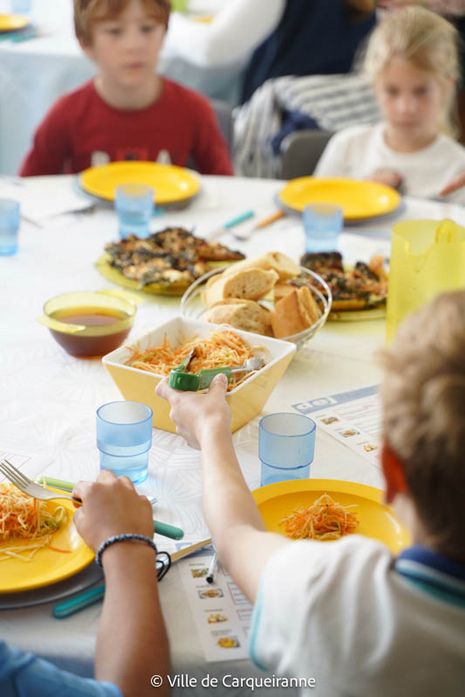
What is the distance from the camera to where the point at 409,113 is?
119 inches

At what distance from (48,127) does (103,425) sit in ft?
6.68

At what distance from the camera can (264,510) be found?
4.08 ft

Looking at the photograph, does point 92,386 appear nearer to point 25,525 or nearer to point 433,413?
point 25,525

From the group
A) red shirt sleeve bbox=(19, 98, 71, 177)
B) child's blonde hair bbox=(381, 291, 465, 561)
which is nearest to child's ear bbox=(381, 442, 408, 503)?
child's blonde hair bbox=(381, 291, 465, 561)

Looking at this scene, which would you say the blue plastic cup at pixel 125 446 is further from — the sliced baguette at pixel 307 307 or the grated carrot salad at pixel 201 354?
the sliced baguette at pixel 307 307

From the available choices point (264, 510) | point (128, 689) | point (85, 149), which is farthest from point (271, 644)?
point (85, 149)

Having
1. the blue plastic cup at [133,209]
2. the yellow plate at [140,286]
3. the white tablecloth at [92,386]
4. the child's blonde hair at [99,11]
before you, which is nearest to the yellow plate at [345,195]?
the white tablecloth at [92,386]

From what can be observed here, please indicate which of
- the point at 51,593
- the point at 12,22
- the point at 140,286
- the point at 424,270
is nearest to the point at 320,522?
the point at 51,593

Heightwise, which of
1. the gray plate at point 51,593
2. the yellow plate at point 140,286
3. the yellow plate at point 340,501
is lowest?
the yellow plate at point 140,286

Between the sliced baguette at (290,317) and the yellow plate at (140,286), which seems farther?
the yellow plate at (140,286)

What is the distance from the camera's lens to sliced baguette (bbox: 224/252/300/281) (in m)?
1.82

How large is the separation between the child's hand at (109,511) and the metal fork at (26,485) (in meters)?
0.03

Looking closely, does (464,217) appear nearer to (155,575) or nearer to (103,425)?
(103,425)

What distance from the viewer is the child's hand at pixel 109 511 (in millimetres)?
1163
